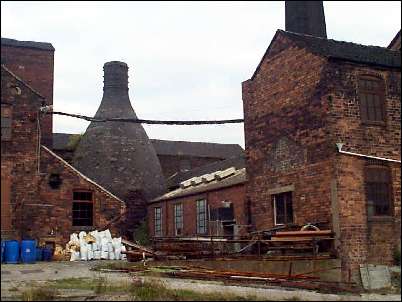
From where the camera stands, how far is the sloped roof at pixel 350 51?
16938 mm

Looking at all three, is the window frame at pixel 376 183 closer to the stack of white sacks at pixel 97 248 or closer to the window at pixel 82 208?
the stack of white sacks at pixel 97 248

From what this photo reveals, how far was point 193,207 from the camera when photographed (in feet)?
89.5

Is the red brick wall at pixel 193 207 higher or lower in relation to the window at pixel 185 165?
lower

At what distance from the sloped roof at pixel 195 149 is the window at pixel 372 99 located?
2895 centimetres

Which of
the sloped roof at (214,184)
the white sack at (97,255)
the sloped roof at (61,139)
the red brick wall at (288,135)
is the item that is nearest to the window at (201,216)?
the sloped roof at (214,184)

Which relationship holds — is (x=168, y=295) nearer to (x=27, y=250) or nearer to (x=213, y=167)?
→ (x=27, y=250)

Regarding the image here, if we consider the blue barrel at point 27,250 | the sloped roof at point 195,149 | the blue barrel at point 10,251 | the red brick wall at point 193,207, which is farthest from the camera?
the sloped roof at point 195,149

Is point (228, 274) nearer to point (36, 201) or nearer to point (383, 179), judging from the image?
point (383, 179)

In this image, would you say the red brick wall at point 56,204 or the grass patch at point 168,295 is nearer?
the grass patch at point 168,295

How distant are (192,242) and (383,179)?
25.1 feet

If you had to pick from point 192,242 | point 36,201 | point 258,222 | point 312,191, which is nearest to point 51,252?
point 36,201

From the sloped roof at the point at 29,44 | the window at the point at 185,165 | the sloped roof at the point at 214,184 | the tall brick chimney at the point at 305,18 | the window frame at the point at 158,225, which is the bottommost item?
the window frame at the point at 158,225

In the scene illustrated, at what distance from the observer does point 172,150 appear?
151ft

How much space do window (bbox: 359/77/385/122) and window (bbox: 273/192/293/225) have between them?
362cm
